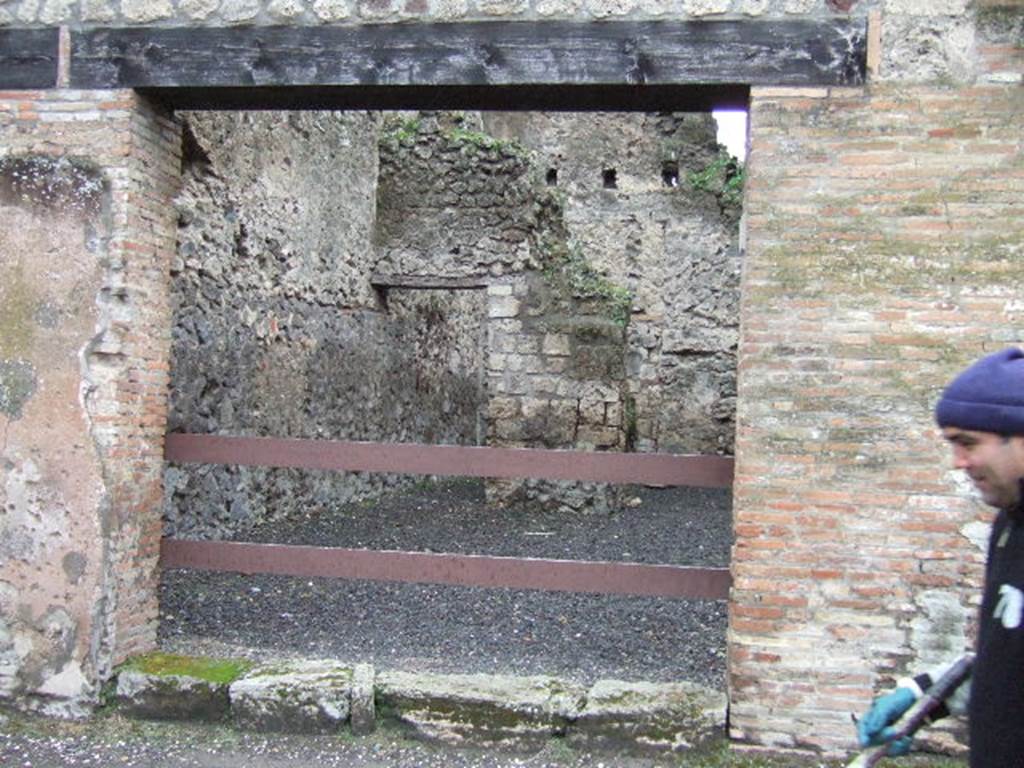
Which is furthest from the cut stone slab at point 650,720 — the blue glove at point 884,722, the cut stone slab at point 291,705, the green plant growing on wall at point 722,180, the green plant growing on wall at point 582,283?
the green plant growing on wall at point 722,180

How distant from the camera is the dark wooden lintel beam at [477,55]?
425cm

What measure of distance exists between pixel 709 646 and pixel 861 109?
3.18 metres

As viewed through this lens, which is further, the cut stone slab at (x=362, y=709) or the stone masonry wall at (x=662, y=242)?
the stone masonry wall at (x=662, y=242)

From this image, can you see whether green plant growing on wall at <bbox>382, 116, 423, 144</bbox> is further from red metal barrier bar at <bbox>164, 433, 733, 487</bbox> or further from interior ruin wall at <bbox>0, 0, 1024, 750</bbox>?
interior ruin wall at <bbox>0, 0, 1024, 750</bbox>

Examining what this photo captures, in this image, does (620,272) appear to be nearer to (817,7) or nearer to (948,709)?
(817,7)

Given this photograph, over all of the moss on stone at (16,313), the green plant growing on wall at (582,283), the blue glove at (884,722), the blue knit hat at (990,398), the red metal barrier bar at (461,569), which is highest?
the green plant growing on wall at (582,283)

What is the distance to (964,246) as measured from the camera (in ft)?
13.5

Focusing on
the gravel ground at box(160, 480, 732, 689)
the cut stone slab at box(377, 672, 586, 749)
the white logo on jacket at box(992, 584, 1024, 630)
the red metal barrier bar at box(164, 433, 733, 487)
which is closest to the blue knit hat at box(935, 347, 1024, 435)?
the white logo on jacket at box(992, 584, 1024, 630)

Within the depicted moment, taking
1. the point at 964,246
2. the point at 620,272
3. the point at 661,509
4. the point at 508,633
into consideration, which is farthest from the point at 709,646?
the point at 620,272

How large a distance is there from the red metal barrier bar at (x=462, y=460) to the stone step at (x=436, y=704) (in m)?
0.94

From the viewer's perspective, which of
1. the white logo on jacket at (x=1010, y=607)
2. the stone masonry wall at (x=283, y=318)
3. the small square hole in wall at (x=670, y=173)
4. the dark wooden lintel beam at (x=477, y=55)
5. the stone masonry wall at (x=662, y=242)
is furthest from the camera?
the small square hole in wall at (x=670, y=173)

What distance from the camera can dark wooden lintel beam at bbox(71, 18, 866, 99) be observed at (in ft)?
13.9

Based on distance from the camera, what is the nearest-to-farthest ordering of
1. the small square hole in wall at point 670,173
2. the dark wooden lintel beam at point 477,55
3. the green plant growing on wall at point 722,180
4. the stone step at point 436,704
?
the dark wooden lintel beam at point 477,55, the stone step at point 436,704, the green plant growing on wall at point 722,180, the small square hole in wall at point 670,173

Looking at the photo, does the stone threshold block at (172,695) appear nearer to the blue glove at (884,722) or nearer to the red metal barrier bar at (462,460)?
the red metal barrier bar at (462,460)
